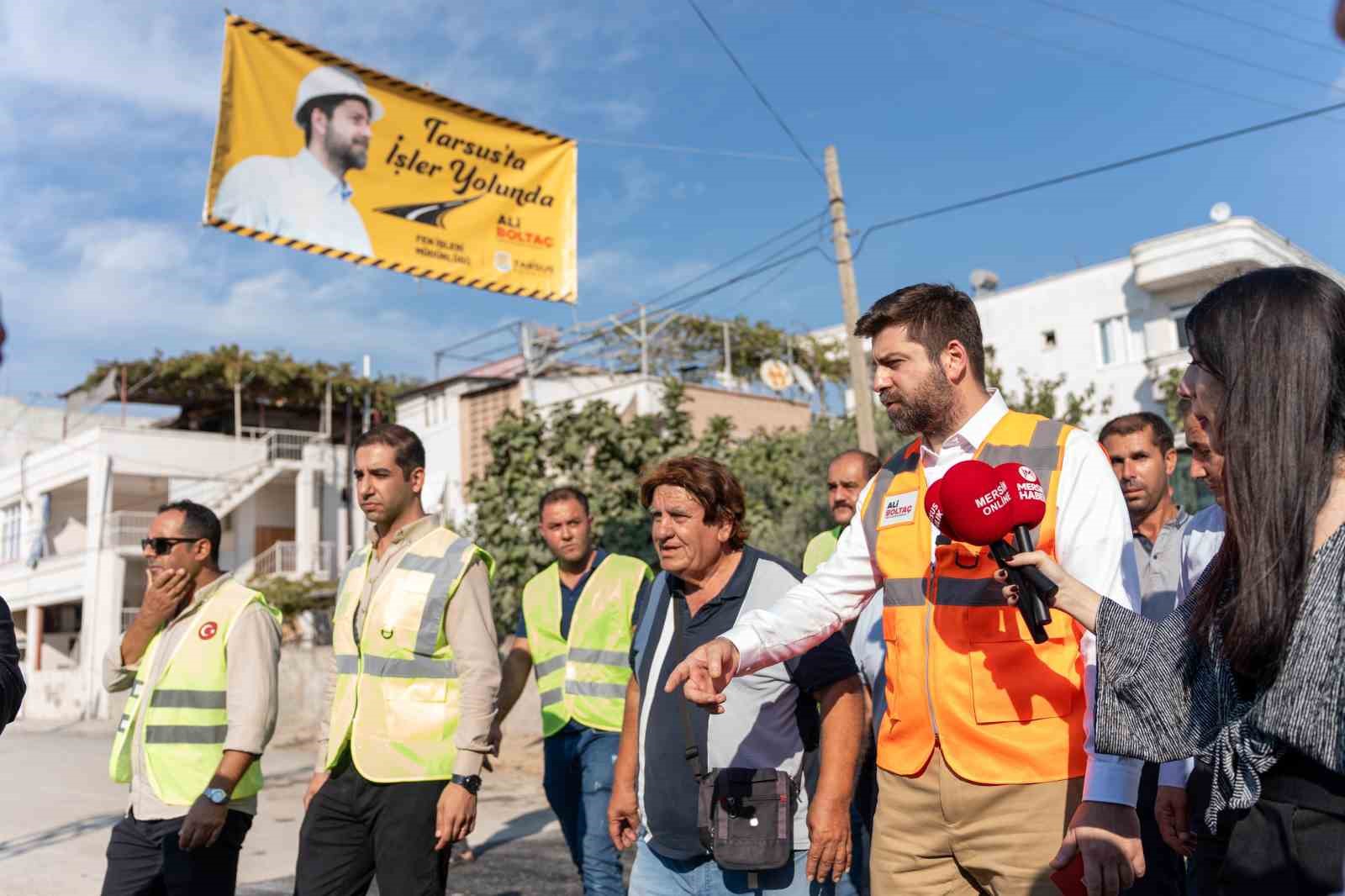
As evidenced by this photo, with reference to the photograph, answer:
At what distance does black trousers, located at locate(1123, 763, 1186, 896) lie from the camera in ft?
12.3

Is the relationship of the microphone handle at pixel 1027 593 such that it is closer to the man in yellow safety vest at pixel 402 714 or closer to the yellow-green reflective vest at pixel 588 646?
the man in yellow safety vest at pixel 402 714

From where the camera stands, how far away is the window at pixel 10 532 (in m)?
40.6

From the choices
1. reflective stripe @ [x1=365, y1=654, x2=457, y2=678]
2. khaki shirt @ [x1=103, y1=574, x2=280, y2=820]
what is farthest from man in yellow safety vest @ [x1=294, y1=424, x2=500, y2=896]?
khaki shirt @ [x1=103, y1=574, x2=280, y2=820]

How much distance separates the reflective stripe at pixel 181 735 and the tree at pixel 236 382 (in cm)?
3511

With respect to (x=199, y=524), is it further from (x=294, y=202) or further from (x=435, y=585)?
(x=294, y=202)

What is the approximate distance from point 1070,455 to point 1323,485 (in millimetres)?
1074

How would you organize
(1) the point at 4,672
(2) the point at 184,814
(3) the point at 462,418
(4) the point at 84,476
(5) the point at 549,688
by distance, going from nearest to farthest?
(1) the point at 4,672 → (2) the point at 184,814 → (5) the point at 549,688 → (3) the point at 462,418 → (4) the point at 84,476

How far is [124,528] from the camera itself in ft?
118

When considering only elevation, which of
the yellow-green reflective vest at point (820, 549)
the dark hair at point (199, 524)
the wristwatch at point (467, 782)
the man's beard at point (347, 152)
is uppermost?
the man's beard at point (347, 152)

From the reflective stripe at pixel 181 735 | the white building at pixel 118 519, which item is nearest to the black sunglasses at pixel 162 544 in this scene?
the reflective stripe at pixel 181 735

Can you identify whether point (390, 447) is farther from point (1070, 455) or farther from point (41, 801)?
point (41, 801)

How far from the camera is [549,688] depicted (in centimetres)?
666

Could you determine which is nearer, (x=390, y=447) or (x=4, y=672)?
(x=4, y=672)

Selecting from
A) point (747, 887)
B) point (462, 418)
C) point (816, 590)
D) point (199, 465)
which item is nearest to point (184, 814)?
point (747, 887)
